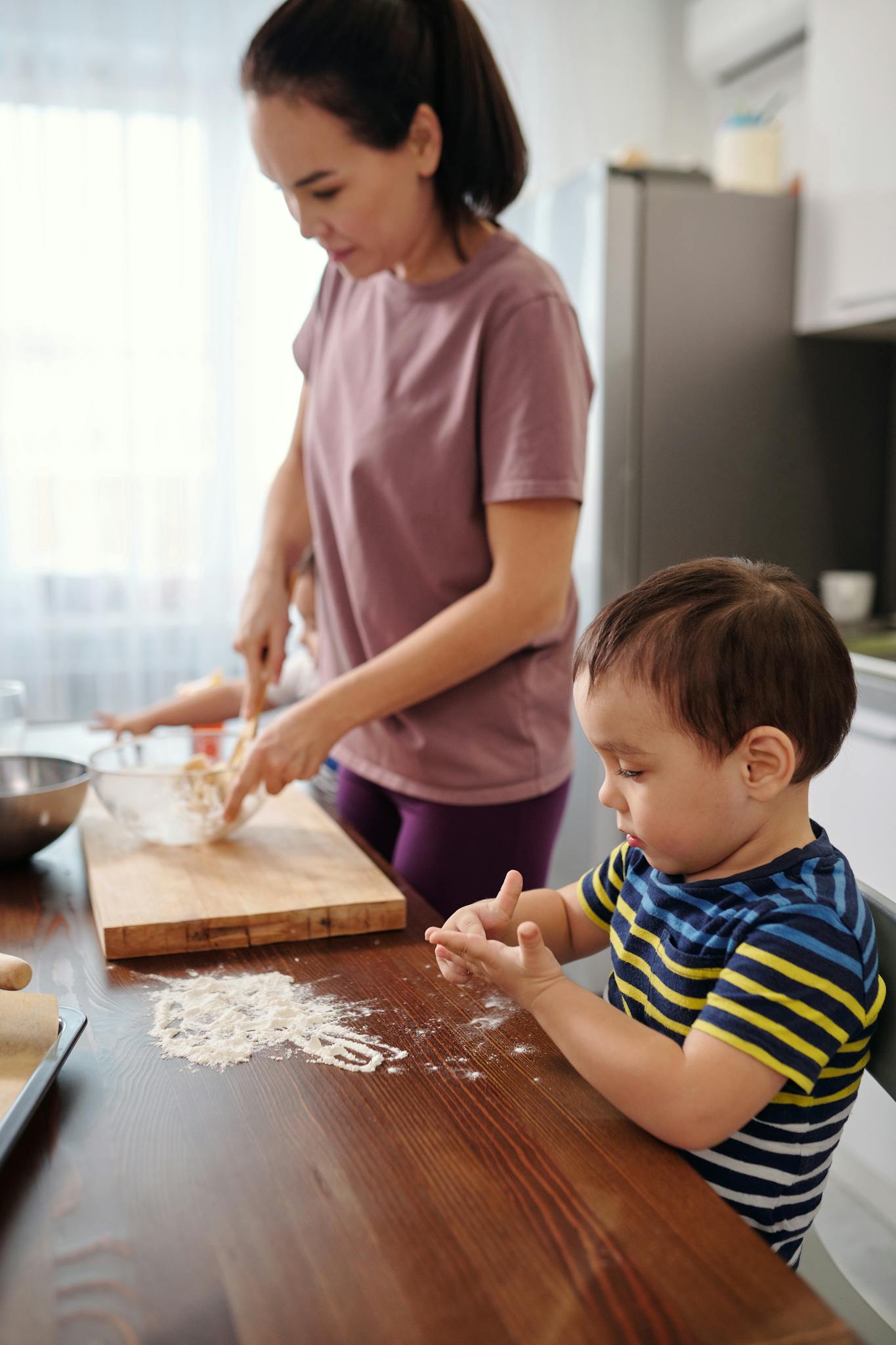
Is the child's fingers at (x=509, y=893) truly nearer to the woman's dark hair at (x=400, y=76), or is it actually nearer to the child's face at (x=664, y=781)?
the child's face at (x=664, y=781)

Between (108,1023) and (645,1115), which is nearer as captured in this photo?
(645,1115)

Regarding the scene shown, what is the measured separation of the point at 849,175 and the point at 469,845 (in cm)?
185

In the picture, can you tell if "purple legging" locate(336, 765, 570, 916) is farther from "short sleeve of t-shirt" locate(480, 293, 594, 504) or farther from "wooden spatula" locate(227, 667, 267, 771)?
"short sleeve of t-shirt" locate(480, 293, 594, 504)

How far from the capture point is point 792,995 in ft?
2.17

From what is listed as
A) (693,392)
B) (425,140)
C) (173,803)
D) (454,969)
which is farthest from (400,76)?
(693,392)

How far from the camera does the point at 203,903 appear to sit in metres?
0.98

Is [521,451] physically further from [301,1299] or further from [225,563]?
[225,563]

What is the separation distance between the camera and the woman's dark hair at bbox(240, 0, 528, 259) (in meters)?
1.11

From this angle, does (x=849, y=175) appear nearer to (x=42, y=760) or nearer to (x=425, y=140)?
(x=425, y=140)

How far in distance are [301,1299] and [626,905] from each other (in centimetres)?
40

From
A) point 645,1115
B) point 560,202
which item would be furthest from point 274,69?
point 560,202

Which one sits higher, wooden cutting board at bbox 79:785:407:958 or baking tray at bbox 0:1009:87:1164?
baking tray at bbox 0:1009:87:1164

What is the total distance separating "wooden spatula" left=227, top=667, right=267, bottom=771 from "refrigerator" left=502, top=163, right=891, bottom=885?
1.16 m

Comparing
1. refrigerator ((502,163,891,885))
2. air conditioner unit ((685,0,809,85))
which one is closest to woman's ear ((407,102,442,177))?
refrigerator ((502,163,891,885))
